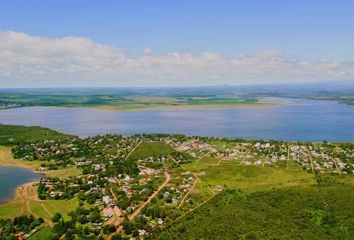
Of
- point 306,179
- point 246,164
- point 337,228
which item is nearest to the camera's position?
point 337,228

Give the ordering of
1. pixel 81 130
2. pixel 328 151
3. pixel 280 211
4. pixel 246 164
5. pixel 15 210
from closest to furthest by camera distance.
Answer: pixel 280 211
pixel 15 210
pixel 246 164
pixel 328 151
pixel 81 130

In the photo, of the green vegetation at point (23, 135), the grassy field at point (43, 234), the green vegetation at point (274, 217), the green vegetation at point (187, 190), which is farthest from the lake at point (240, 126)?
the grassy field at point (43, 234)

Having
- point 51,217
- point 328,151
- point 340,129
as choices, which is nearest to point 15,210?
point 51,217

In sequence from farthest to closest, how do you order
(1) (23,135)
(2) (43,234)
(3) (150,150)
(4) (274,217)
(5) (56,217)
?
1. (1) (23,135)
2. (3) (150,150)
3. (5) (56,217)
4. (4) (274,217)
5. (2) (43,234)

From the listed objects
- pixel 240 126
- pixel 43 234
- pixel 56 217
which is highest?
pixel 240 126

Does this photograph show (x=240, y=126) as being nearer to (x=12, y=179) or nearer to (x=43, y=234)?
(x=12, y=179)

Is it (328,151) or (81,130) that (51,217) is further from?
(81,130)

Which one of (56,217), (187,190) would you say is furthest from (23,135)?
(187,190)
